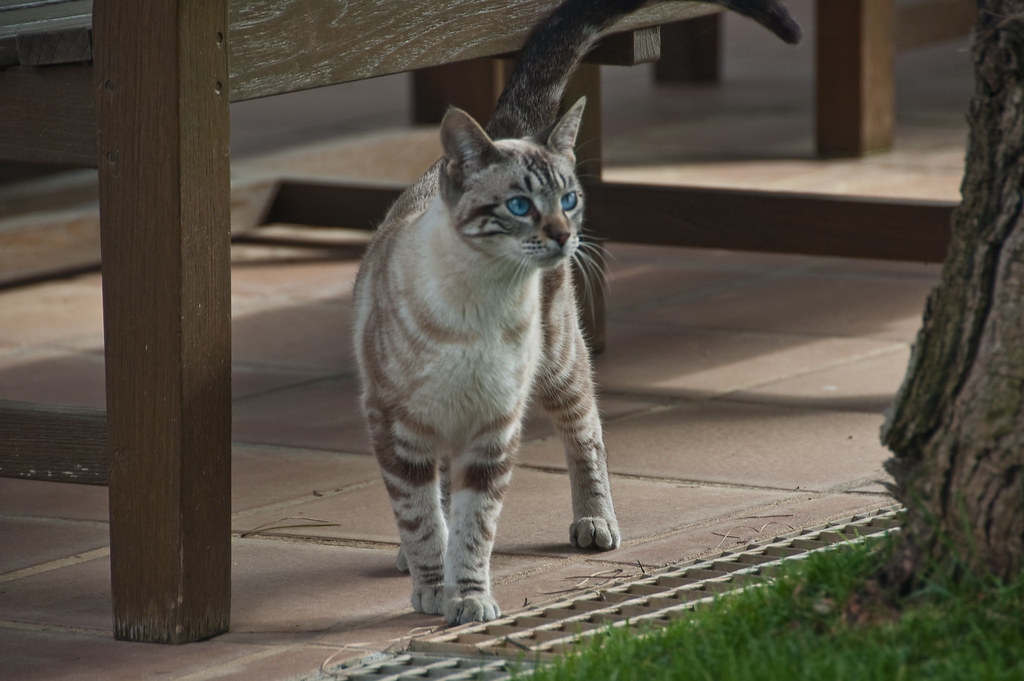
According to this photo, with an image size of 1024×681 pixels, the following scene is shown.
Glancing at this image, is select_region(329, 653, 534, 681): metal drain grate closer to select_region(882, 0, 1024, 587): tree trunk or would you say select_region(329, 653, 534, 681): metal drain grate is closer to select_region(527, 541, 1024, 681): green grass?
select_region(527, 541, 1024, 681): green grass

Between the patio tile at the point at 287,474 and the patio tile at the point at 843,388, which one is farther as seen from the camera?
the patio tile at the point at 843,388

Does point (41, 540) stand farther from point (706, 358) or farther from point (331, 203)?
point (331, 203)

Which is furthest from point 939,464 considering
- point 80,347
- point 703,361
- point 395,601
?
point 80,347

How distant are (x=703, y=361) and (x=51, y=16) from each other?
3.16 metres

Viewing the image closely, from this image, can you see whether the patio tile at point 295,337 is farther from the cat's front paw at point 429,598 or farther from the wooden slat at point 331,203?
the cat's front paw at point 429,598

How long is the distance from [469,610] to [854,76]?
24.4 feet

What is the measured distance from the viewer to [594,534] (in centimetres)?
431

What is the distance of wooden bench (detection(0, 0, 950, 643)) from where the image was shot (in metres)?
3.54

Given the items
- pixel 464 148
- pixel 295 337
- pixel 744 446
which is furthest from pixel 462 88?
pixel 464 148

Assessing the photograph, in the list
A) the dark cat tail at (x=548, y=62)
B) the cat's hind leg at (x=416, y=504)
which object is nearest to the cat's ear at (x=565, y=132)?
the dark cat tail at (x=548, y=62)

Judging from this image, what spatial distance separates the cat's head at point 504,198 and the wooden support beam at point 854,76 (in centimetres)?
680

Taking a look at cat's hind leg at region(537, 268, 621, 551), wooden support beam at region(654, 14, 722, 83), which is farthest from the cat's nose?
wooden support beam at region(654, 14, 722, 83)

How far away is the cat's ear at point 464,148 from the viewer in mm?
3840

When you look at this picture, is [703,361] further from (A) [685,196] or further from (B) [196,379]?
(B) [196,379]
